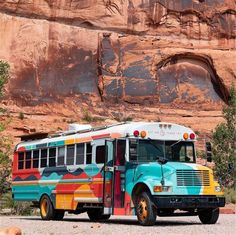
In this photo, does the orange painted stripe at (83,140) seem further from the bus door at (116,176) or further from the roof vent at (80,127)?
the bus door at (116,176)

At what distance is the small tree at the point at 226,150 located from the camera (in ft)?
108

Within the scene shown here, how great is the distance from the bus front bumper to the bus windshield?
4.68 ft

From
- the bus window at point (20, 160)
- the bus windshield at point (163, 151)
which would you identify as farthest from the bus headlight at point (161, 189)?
the bus window at point (20, 160)

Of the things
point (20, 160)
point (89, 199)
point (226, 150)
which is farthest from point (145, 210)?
point (226, 150)

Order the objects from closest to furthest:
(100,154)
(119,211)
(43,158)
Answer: (119,211)
(100,154)
(43,158)

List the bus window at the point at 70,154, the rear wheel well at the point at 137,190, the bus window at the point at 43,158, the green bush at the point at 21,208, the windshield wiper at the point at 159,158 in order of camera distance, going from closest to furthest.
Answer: the rear wheel well at the point at 137,190 → the windshield wiper at the point at 159,158 → the bus window at the point at 70,154 → the bus window at the point at 43,158 → the green bush at the point at 21,208

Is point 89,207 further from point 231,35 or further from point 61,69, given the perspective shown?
point 231,35

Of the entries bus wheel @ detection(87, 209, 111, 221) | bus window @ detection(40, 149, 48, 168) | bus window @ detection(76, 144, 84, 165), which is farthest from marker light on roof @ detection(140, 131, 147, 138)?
bus window @ detection(40, 149, 48, 168)

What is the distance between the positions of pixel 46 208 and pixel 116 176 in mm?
4267

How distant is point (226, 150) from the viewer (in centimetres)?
3362

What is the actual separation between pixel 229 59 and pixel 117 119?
14736 mm

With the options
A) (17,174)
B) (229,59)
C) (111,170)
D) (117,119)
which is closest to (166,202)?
(111,170)

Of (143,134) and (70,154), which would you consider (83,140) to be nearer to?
(70,154)

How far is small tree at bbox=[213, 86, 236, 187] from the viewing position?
32.8m
